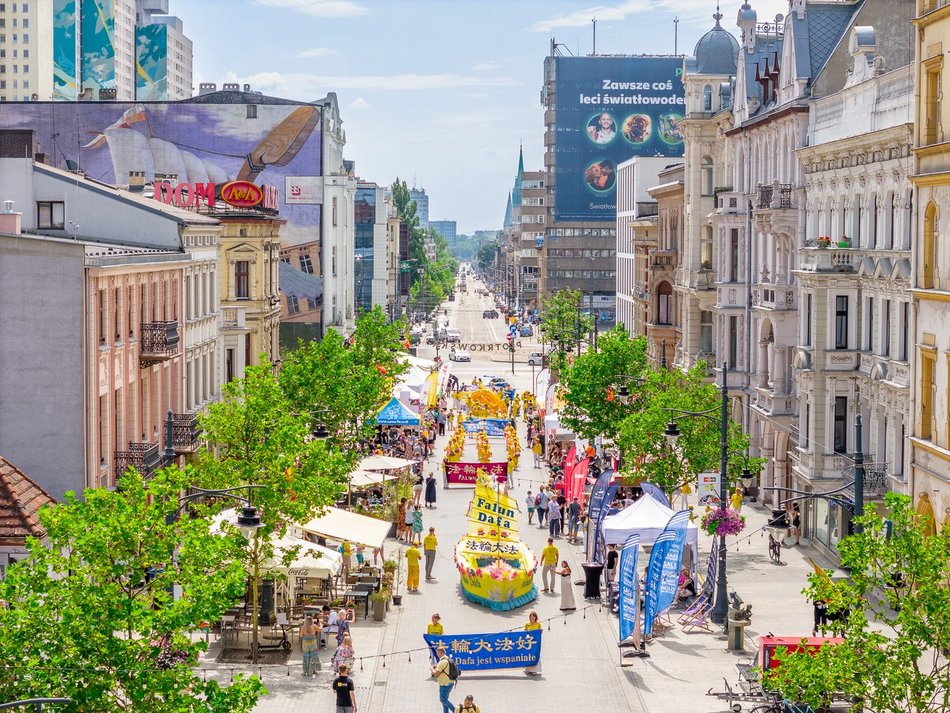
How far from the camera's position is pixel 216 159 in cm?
9031

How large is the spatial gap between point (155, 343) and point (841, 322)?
21.4 m

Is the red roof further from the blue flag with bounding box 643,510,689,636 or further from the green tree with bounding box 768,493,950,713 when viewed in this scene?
the green tree with bounding box 768,493,950,713

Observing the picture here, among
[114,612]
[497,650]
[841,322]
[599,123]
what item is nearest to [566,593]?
[497,650]

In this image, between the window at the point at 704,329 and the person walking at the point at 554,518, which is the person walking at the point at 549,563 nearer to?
the person walking at the point at 554,518

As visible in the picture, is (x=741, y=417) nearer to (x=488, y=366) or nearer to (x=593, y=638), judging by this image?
(x=593, y=638)

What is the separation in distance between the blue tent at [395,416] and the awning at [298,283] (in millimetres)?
28771

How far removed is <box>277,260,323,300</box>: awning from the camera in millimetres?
94125

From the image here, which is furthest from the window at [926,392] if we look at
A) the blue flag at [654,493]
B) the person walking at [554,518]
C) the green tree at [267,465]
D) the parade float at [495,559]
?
the person walking at [554,518]

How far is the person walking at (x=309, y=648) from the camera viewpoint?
103 feet

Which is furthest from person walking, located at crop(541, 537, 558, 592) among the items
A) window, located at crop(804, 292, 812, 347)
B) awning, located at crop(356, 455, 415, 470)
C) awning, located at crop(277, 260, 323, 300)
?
awning, located at crop(277, 260, 323, 300)

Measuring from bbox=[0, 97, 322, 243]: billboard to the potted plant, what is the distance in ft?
178

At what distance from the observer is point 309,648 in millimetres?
31281

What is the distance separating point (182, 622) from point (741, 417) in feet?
146

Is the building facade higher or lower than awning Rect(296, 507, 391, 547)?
higher
